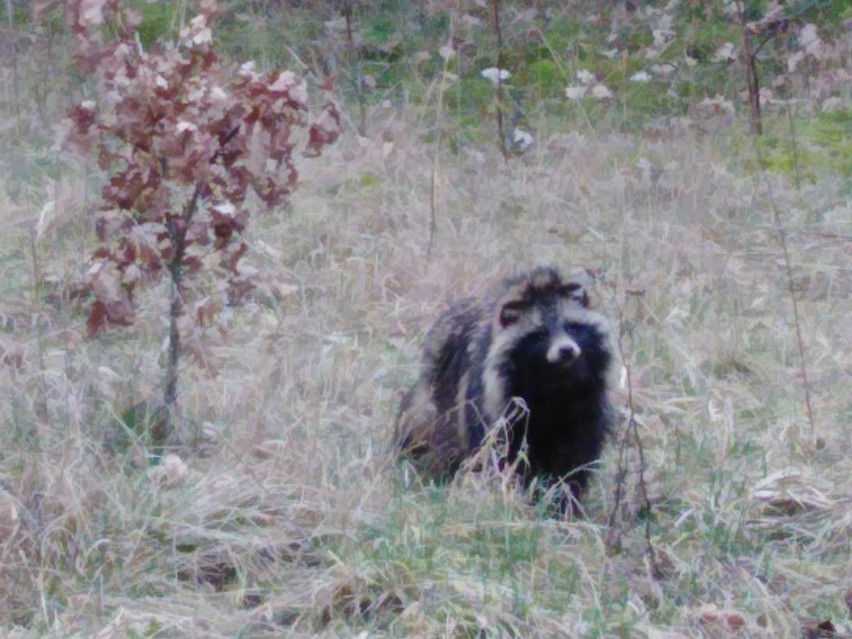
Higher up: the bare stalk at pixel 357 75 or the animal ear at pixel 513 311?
the bare stalk at pixel 357 75

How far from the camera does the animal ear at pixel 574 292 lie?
233 inches

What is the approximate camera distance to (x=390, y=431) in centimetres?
606

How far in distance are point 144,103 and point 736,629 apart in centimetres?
262

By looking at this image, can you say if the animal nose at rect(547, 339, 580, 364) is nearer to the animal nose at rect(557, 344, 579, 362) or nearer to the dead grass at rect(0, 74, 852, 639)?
the animal nose at rect(557, 344, 579, 362)

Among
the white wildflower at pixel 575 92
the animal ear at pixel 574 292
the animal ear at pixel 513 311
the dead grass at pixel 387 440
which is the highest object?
the white wildflower at pixel 575 92

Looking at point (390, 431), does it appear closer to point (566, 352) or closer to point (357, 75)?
point (566, 352)

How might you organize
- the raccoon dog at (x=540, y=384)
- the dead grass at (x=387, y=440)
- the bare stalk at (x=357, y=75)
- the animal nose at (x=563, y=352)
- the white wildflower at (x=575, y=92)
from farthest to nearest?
the white wildflower at (x=575, y=92), the bare stalk at (x=357, y=75), the raccoon dog at (x=540, y=384), the animal nose at (x=563, y=352), the dead grass at (x=387, y=440)

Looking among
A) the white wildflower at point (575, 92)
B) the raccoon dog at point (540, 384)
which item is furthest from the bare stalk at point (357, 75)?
the raccoon dog at point (540, 384)

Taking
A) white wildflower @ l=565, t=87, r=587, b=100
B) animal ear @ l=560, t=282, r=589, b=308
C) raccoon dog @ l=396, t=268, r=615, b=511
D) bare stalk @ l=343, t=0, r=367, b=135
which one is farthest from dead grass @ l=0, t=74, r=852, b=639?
white wildflower @ l=565, t=87, r=587, b=100

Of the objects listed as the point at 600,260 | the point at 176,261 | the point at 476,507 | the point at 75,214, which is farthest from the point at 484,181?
the point at 476,507

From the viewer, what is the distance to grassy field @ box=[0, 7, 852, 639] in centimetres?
475

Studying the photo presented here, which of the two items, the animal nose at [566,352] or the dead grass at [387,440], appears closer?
the dead grass at [387,440]

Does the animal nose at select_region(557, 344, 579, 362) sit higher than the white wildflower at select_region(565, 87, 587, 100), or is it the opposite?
the white wildflower at select_region(565, 87, 587, 100)

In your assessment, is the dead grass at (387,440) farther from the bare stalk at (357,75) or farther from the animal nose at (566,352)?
the bare stalk at (357,75)
